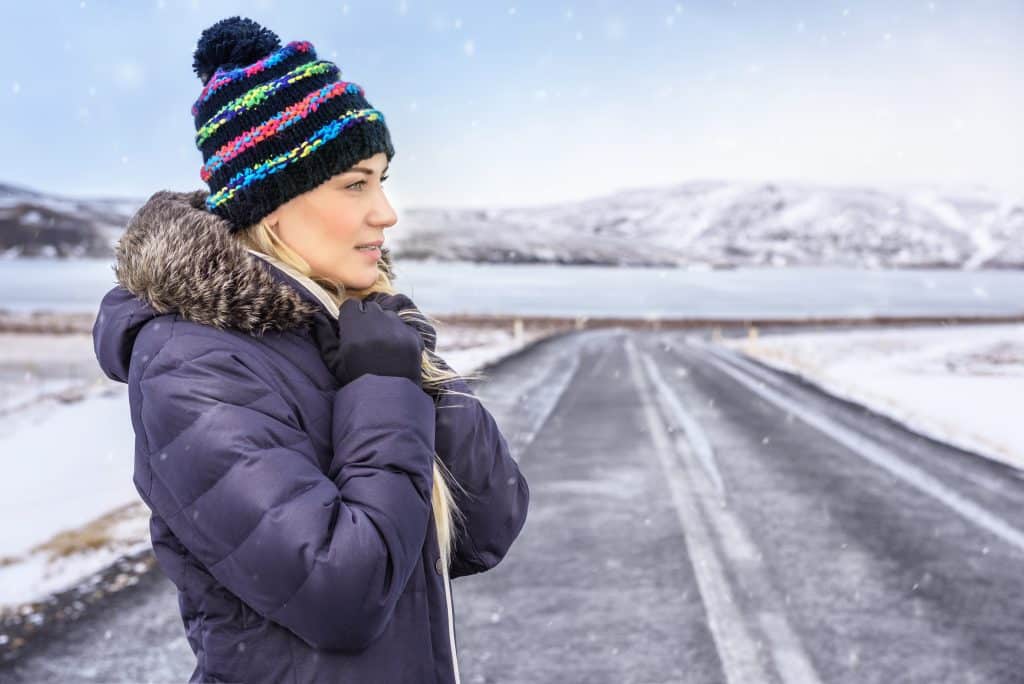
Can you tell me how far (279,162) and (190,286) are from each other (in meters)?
0.31

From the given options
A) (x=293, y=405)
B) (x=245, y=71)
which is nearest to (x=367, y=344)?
(x=293, y=405)

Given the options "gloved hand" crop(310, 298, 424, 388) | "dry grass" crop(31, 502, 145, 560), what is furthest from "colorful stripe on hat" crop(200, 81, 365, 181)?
"dry grass" crop(31, 502, 145, 560)

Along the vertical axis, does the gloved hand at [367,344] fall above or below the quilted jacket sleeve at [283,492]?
above

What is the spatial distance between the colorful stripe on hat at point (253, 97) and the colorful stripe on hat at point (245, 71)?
1.2 inches

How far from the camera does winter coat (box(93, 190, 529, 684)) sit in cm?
134

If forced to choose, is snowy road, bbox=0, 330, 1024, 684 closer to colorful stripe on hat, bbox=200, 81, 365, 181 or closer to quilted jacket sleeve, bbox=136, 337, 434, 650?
quilted jacket sleeve, bbox=136, 337, 434, 650

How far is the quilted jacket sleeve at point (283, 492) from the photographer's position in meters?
1.33

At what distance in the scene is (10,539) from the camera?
20.4 feet

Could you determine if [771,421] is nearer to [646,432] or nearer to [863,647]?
[646,432]

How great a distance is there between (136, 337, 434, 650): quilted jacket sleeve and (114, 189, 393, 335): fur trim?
0.08 metres

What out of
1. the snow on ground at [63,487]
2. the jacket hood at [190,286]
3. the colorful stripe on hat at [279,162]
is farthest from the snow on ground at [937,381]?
the jacket hood at [190,286]

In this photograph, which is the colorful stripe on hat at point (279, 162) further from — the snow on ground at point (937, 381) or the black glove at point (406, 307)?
the snow on ground at point (937, 381)

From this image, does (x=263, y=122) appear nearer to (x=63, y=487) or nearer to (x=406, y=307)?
(x=406, y=307)

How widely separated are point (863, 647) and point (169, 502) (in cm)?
395
